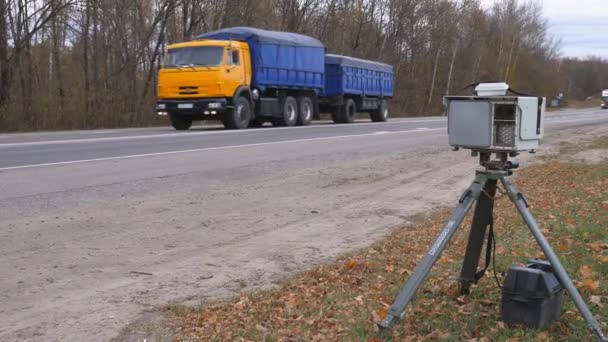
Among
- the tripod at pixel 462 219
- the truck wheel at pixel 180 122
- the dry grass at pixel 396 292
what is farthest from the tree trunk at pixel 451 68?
the tripod at pixel 462 219

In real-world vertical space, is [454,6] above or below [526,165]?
above

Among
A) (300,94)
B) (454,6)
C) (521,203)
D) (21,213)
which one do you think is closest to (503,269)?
(521,203)

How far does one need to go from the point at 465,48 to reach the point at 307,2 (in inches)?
991

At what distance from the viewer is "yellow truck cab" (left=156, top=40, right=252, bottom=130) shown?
2400 centimetres

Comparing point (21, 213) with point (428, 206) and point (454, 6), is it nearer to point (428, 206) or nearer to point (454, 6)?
point (428, 206)

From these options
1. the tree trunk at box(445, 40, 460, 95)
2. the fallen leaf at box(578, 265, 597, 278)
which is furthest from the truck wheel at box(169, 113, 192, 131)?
the tree trunk at box(445, 40, 460, 95)

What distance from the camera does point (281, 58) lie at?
2792 cm

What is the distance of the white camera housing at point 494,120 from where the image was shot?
4105mm

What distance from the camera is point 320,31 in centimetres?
5125

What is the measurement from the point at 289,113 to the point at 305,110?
1.37m

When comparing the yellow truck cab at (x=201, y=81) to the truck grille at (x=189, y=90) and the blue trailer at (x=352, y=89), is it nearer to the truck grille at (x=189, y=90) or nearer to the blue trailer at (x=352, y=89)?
the truck grille at (x=189, y=90)

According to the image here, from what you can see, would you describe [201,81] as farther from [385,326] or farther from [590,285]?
[385,326]

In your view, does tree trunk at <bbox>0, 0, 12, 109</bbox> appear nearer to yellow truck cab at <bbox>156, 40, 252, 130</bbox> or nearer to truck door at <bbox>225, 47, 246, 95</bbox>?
yellow truck cab at <bbox>156, 40, 252, 130</bbox>

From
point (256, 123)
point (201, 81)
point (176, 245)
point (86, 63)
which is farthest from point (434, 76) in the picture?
point (176, 245)
